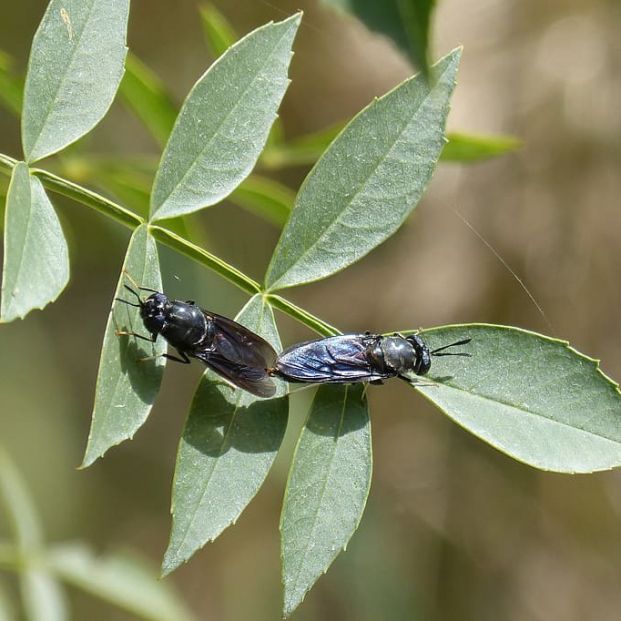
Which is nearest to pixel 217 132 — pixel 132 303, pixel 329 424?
pixel 132 303

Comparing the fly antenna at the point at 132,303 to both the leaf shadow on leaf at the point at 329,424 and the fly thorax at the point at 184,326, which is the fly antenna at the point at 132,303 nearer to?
the fly thorax at the point at 184,326

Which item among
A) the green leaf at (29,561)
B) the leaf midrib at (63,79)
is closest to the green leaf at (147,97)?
the leaf midrib at (63,79)

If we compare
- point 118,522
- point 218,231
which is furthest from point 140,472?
point 218,231

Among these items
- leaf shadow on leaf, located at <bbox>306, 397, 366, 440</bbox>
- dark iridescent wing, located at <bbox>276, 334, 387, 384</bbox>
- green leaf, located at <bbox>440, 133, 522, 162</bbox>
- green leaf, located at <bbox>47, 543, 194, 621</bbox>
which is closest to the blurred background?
green leaf, located at <bbox>47, 543, 194, 621</bbox>

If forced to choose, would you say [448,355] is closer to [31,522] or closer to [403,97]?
[403,97]

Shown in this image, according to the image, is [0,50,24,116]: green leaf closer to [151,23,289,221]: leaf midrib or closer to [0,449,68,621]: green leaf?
[151,23,289,221]: leaf midrib
